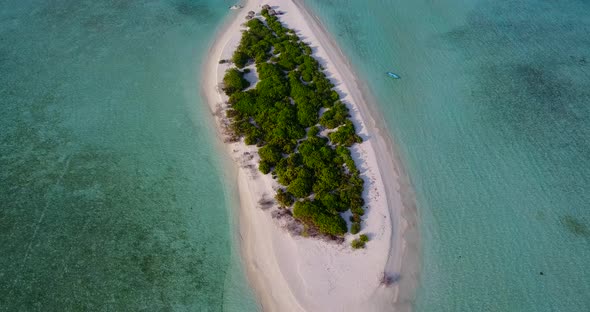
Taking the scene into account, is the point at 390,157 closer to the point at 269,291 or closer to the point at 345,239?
the point at 345,239

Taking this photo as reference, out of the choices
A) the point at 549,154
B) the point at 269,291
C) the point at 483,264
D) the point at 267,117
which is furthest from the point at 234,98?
the point at 549,154

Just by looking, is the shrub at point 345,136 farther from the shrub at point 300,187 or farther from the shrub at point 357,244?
the shrub at point 357,244

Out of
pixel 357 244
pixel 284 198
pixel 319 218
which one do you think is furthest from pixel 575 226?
pixel 284 198

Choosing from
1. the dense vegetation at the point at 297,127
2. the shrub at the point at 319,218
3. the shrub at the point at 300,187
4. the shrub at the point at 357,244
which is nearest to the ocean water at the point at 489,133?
the shrub at the point at 357,244

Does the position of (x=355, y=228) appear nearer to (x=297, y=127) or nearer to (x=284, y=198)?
(x=284, y=198)

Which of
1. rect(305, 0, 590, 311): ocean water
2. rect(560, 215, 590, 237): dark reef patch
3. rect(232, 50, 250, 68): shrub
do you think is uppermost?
rect(232, 50, 250, 68): shrub

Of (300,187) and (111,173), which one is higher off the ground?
(111,173)

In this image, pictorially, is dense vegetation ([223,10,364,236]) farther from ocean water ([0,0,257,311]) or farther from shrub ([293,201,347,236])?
ocean water ([0,0,257,311])

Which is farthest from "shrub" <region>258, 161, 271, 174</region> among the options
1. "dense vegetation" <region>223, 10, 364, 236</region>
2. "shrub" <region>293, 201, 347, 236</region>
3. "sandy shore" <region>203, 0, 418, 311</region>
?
"shrub" <region>293, 201, 347, 236</region>
